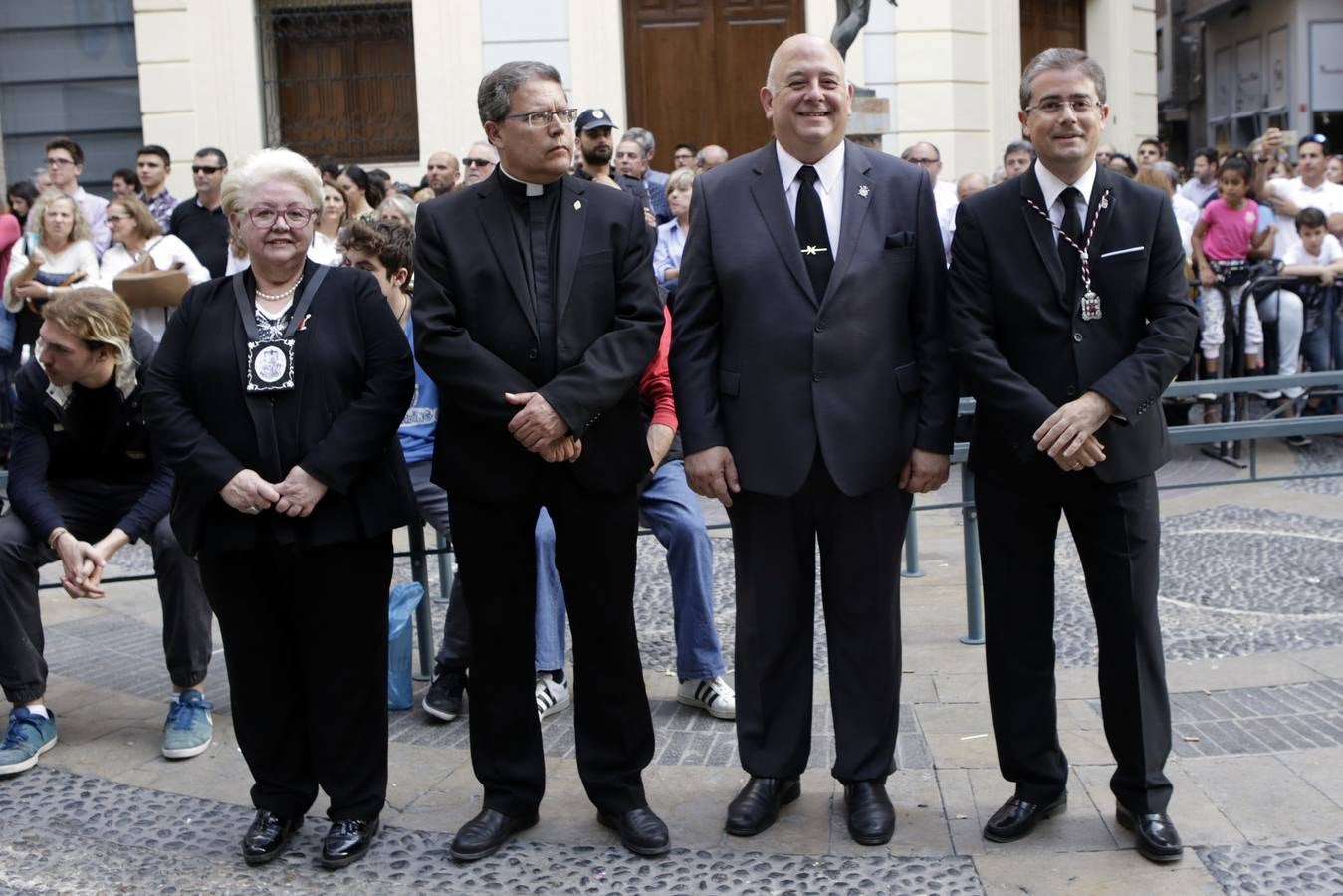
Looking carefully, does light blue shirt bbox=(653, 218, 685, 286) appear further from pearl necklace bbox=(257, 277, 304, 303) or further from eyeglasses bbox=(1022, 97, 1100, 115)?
eyeglasses bbox=(1022, 97, 1100, 115)

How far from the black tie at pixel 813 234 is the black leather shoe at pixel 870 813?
1443 millimetres

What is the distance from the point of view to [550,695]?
5.75 metres

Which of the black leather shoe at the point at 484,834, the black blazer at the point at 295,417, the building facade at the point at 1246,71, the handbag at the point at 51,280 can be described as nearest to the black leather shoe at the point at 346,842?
the black leather shoe at the point at 484,834

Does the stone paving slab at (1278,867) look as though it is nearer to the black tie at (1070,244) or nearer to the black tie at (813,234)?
the black tie at (1070,244)

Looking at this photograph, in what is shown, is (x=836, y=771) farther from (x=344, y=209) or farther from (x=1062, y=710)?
(x=344, y=209)

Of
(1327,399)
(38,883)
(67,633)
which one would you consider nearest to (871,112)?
(1327,399)

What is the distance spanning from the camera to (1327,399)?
10.8 m

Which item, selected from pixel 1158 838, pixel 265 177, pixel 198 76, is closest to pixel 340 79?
pixel 198 76

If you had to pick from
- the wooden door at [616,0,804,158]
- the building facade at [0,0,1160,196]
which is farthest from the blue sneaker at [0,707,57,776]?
the wooden door at [616,0,804,158]

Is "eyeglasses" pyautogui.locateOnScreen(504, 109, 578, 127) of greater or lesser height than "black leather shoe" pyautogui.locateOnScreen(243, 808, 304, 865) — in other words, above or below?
above

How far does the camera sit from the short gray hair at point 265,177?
14.8ft

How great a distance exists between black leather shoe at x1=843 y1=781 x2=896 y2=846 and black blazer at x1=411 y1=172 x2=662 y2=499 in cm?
113

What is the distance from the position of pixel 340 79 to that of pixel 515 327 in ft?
39.3

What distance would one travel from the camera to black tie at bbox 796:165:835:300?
176 inches
